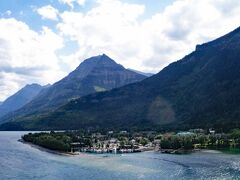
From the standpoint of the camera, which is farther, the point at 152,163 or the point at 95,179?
the point at 152,163

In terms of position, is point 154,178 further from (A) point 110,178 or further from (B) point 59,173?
(B) point 59,173

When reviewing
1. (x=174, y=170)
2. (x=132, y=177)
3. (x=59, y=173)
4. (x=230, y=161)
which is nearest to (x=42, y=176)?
(x=59, y=173)

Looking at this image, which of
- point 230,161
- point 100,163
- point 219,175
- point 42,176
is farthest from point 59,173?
point 230,161

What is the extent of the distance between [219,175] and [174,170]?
21.1 meters

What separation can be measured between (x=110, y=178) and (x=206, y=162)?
57309 millimetres

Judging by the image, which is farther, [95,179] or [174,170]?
[174,170]

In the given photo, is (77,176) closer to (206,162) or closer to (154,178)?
(154,178)

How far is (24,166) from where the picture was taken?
18712cm

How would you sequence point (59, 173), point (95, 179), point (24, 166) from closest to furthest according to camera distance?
point (95, 179)
point (59, 173)
point (24, 166)

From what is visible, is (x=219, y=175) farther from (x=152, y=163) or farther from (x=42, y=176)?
(x=42, y=176)

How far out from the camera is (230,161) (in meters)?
190

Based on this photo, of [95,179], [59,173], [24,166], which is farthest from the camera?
[24,166]

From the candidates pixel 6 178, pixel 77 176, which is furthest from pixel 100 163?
pixel 6 178

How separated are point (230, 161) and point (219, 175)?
121ft
